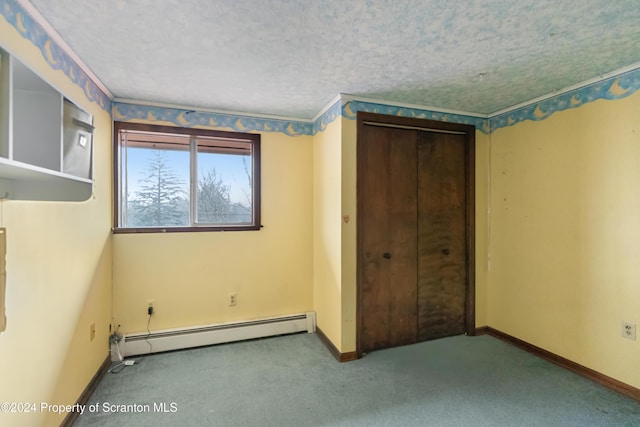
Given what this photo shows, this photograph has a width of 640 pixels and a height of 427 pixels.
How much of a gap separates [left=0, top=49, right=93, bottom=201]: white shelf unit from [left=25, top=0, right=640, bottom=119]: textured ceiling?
1.48 ft

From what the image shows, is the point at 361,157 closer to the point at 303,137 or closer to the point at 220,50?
the point at 303,137

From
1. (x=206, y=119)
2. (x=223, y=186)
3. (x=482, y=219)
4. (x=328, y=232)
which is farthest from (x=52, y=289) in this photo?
(x=482, y=219)

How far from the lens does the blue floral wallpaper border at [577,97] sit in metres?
1.92

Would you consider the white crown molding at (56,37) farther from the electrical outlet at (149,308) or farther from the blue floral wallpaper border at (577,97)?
the blue floral wallpaper border at (577,97)

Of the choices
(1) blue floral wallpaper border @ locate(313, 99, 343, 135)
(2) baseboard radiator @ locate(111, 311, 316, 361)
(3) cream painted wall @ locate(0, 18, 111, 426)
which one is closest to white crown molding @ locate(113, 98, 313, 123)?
(1) blue floral wallpaper border @ locate(313, 99, 343, 135)


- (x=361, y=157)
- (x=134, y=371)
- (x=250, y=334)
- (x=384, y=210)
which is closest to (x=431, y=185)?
(x=384, y=210)

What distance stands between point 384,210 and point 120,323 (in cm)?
253

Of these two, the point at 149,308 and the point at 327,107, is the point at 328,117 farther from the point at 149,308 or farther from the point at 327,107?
the point at 149,308

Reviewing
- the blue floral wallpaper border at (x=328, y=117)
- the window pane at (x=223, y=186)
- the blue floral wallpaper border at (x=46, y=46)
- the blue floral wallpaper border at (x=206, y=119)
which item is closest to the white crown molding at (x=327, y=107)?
the blue floral wallpaper border at (x=328, y=117)

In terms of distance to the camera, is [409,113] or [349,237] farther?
[409,113]

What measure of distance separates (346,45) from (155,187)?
6.72 ft

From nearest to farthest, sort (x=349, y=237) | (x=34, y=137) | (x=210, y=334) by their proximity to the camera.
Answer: (x=34, y=137), (x=349, y=237), (x=210, y=334)

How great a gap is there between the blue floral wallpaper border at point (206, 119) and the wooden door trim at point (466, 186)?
2.65ft

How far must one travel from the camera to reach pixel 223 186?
2826mm
